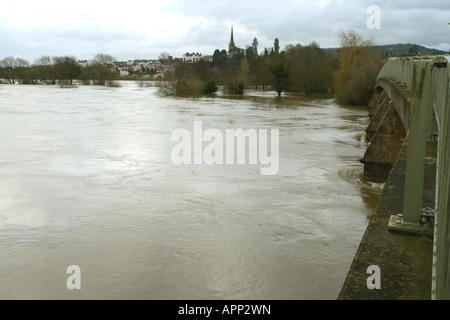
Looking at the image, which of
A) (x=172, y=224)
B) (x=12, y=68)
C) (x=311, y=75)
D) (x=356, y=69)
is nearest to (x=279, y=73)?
(x=311, y=75)

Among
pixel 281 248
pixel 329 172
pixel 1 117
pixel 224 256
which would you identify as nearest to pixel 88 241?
pixel 224 256

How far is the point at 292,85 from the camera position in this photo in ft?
233

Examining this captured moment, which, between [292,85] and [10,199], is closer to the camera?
[10,199]

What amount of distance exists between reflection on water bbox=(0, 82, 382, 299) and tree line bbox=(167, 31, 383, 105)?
3032cm

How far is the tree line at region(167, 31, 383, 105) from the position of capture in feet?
148

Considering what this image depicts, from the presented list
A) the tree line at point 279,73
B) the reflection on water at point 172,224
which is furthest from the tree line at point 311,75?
the reflection on water at point 172,224

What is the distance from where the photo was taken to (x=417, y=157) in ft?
13.6

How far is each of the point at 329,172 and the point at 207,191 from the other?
466cm

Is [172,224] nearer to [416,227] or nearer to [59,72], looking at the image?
[416,227]

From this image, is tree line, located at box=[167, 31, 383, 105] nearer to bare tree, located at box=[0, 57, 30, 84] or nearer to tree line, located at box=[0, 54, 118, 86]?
tree line, located at box=[0, 54, 118, 86]

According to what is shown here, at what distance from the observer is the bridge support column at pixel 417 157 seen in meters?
3.87

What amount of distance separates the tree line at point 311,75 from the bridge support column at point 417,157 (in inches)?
1656
